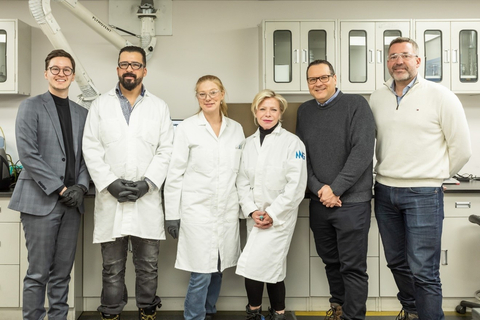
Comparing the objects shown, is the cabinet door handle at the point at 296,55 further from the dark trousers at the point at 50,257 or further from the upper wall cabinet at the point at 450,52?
the dark trousers at the point at 50,257

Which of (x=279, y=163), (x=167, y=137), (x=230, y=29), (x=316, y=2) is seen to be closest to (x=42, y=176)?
(x=167, y=137)

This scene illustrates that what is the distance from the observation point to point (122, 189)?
210 cm

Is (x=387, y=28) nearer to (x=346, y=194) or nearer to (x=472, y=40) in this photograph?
(x=472, y=40)

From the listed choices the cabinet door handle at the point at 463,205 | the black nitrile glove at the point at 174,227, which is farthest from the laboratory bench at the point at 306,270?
the black nitrile glove at the point at 174,227

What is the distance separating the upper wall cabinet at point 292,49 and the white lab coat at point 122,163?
1.27 m

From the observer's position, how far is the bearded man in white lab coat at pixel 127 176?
2152 millimetres

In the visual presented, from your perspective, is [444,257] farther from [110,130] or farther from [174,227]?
[110,130]

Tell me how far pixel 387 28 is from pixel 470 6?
0.91 meters

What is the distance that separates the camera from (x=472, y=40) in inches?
123

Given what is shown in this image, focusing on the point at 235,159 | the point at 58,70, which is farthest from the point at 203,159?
the point at 58,70

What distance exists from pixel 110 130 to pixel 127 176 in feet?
0.86

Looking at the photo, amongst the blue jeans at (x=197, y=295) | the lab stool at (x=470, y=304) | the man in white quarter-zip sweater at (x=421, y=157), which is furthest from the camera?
the lab stool at (x=470, y=304)

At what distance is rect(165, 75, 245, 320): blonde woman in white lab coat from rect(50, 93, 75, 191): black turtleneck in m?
0.51

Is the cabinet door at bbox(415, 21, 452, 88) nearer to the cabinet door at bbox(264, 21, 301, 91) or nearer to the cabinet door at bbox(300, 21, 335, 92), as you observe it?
the cabinet door at bbox(300, 21, 335, 92)
